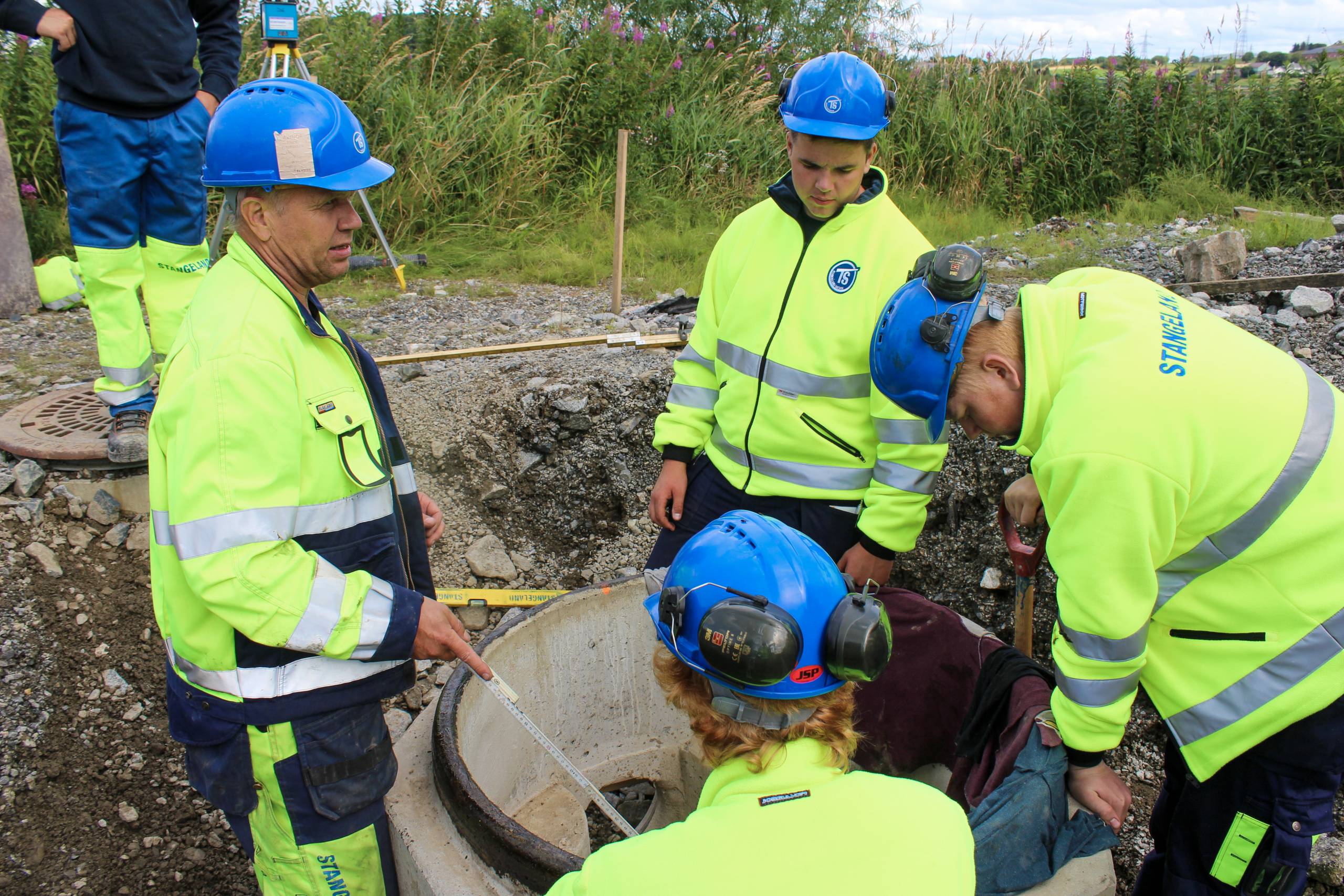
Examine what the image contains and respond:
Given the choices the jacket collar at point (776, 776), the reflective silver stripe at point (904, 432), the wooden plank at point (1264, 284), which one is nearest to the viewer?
the jacket collar at point (776, 776)

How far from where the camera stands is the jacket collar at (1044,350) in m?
1.69

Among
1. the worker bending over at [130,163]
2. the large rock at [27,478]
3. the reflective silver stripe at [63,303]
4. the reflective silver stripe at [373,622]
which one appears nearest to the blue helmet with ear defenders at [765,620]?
the reflective silver stripe at [373,622]

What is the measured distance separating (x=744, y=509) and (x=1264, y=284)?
14.5ft

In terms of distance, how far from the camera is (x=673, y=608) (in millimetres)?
1372

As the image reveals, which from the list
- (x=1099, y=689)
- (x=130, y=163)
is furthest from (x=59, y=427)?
(x=1099, y=689)

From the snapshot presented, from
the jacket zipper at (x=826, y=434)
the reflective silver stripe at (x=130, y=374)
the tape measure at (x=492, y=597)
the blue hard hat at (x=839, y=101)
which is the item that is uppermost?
the blue hard hat at (x=839, y=101)

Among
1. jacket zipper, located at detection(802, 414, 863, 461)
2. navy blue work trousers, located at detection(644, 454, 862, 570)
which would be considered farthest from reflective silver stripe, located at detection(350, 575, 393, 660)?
jacket zipper, located at detection(802, 414, 863, 461)

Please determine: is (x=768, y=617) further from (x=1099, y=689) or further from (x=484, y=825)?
(x=484, y=825)

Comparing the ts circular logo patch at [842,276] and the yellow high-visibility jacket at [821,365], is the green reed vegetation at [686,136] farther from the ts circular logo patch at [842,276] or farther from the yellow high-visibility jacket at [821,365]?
the ts circular logo patch at [842,276]

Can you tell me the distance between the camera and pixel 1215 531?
5.38 ft

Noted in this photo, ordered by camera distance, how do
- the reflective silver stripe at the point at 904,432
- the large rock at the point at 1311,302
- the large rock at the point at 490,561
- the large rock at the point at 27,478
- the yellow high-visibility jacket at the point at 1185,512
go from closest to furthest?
the yellow high-visibility jacket at the point at 1185,512 → the reflective silver stripe at the point at 904,432 → the large rock at the point at 27,478 → the large rock at the point at 490,561 → the large rock at the point at 1311,302

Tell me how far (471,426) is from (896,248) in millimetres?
2526

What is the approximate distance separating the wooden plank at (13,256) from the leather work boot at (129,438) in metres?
2.51

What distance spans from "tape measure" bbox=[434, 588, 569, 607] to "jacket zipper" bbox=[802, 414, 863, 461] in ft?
5.64
